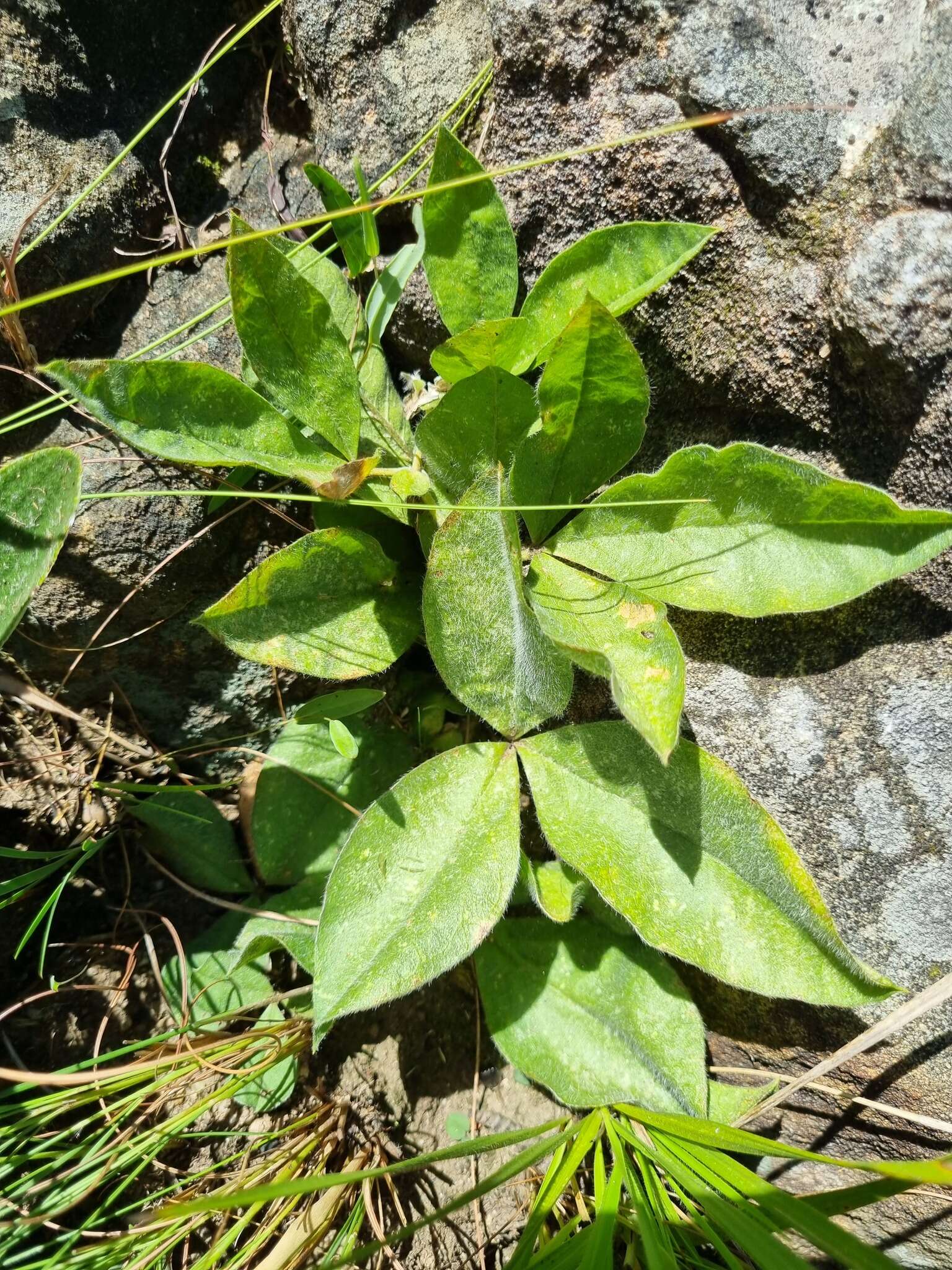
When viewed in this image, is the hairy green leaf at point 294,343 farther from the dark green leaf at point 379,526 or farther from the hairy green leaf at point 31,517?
the hairy green leaf at point 31,517

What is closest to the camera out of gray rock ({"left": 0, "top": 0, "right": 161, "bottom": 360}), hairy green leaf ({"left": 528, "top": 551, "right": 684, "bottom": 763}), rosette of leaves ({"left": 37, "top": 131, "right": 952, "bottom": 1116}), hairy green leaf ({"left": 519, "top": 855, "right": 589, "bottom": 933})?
hairy green leaf ({"left": 528, "top": 551, "right": 684, "bottom": 763})

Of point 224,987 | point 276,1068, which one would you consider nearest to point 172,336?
point 224,987

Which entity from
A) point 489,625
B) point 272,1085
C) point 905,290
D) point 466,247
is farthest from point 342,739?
point 905,290

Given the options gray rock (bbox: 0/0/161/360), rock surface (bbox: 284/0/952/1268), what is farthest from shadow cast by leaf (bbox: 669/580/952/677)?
gray rock (bbox: 0/0/161/360)

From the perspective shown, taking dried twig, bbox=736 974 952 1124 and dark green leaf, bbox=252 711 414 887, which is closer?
dried twig, bbox=736 974 952 1124

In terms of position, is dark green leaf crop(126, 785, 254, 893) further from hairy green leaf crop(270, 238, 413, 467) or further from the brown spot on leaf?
the brown spot on leaf

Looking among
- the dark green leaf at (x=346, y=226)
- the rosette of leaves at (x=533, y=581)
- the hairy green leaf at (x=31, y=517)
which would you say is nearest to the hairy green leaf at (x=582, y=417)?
the rosette of leaves at (x=533, y=581)
